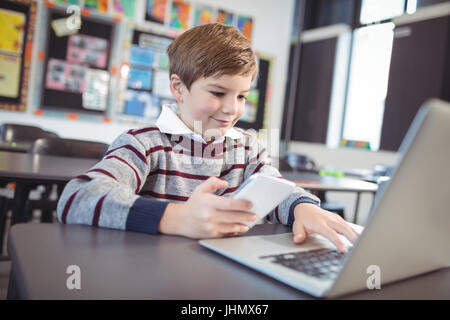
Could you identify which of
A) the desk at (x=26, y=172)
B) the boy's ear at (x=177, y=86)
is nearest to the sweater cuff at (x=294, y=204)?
the boy's ear at (x=177, y=86)

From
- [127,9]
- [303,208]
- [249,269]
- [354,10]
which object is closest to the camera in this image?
[249,269]

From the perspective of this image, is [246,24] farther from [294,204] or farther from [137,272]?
[137,272]

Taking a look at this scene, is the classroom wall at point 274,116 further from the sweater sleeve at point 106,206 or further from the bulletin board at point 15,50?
the sweater sleeve at point 106,206

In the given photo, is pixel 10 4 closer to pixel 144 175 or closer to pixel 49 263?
pixel 144 175

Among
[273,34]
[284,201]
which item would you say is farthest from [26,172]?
[273,34]

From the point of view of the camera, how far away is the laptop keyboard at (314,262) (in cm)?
47

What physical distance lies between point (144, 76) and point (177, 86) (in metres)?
3.54

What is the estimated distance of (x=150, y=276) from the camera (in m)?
0.43

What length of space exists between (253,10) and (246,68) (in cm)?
440

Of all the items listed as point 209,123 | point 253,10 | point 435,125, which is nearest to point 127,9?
point 253,10

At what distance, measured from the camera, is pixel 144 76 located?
437 centimetres

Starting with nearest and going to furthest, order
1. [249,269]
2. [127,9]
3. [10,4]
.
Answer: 1. [249,269]
2. [10,4]
3. [127,9]

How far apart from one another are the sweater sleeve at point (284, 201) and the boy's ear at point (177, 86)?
0.82 ft
